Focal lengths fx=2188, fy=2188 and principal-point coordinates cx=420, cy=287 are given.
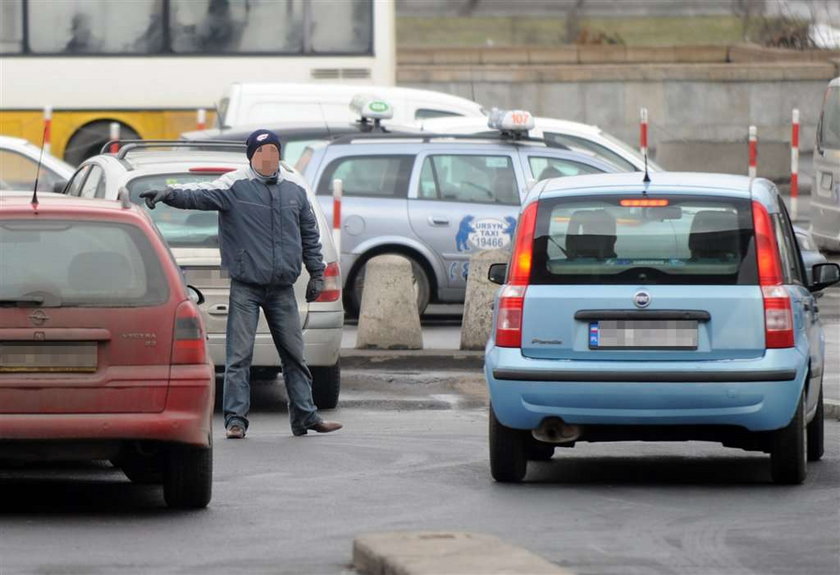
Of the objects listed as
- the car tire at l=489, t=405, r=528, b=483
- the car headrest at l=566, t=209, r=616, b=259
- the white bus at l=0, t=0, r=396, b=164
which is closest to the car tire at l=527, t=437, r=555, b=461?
the car tire at l=489, t=405, r=528, b=483

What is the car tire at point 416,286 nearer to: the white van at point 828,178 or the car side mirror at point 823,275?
the white van at point 828,178

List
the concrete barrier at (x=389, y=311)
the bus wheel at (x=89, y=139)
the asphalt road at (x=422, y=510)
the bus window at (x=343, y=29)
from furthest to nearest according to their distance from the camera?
the bus window at (x=343, y=29)
the bus wheel at (x=89, y=139)
the concrete barrier at (x=389, y=311)
the asphalt road at (x=422, y=510)

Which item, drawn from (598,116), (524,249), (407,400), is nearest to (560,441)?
(524,249)

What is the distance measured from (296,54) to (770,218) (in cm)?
1953

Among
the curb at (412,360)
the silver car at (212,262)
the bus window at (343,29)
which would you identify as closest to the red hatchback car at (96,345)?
the silver car at (212,262)

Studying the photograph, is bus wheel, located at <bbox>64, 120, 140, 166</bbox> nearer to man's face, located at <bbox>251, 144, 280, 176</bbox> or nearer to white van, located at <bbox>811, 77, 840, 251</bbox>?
white van, located at <bbox>811, 77, 840, 251</bbox>

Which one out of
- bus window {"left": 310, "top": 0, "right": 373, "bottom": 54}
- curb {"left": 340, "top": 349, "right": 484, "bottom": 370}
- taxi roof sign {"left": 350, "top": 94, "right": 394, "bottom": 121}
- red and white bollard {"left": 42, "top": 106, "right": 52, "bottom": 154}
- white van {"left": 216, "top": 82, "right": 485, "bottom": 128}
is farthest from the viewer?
bus window {"left": 310, "top": 0, "right": 373, "bottom": 54}

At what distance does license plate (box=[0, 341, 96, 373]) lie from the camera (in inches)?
341

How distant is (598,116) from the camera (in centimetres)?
3438

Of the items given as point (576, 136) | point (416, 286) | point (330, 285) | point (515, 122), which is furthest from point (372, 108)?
point (330, 285)

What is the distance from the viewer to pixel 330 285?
13.0m

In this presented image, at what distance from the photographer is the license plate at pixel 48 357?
8.66 m

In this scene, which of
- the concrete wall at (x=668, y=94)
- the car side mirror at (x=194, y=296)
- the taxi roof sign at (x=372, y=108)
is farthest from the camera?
the concrete wall at (x=668, y=94)

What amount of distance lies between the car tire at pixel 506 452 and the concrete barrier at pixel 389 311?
5.75 m
